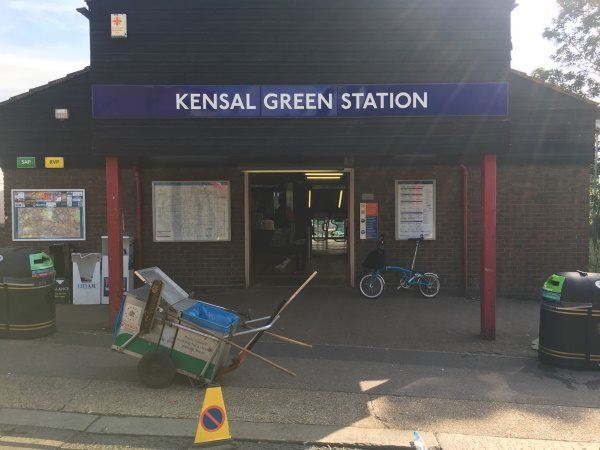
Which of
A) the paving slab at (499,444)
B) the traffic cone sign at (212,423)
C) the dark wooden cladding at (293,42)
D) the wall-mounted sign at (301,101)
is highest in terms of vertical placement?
the dark wooden cladding at (293,42)

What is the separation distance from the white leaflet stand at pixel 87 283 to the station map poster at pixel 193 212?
1235mm

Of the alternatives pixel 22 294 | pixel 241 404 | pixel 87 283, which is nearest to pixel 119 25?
pixel 22 294

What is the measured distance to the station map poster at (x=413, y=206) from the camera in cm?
974

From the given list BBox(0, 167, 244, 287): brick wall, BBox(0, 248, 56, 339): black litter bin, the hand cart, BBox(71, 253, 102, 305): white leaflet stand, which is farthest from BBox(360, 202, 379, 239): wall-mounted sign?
BBox(0, 248, 56, 339): black litter bin

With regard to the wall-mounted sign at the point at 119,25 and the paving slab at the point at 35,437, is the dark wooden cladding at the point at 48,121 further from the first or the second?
the paving slab at the point at 35,437

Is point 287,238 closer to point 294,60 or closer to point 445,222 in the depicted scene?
point 445,222

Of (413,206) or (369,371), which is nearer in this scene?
(369,371)

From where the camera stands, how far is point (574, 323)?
5.71m

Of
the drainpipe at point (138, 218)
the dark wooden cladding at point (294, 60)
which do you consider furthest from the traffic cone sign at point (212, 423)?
the drainpipe at point (138, 218)

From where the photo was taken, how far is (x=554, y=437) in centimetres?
418

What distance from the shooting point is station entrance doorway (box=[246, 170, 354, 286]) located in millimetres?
10555

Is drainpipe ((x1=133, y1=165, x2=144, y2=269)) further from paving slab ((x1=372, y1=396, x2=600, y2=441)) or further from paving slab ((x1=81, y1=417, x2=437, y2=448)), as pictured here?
paving slab ((x1=372, y1=396, x2=600, y2=441))

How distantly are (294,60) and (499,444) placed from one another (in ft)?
16.8

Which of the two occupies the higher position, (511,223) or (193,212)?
(193,212)
